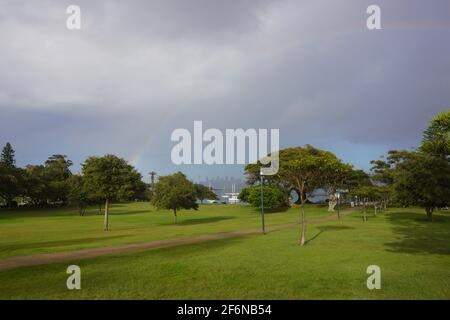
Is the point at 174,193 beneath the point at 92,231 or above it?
above

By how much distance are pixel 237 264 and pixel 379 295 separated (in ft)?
22.9

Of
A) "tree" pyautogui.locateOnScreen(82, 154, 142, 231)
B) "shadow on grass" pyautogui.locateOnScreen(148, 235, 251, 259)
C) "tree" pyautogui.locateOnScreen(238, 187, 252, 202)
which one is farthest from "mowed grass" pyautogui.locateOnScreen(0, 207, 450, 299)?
"tree" pyautogui.locateOnScreen(238, 187, 252, 202)

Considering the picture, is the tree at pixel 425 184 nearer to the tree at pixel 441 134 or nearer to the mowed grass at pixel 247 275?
the mowed grass at pixel 247 275

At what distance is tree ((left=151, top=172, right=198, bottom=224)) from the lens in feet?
149

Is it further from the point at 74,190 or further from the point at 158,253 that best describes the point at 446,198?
the point at 74,190

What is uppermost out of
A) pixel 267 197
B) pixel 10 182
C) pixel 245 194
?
pixel 10 182

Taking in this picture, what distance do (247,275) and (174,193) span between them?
104 ft

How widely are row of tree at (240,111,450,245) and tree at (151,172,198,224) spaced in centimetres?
1267

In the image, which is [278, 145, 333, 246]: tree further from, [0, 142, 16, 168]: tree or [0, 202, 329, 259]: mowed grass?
[0, 142, 16, 168]: tree

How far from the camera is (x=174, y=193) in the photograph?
149 ft

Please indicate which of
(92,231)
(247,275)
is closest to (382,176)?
(92,231)

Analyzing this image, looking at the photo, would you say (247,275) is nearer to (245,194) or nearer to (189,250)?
(189,250)

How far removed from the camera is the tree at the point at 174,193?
45500 mm
